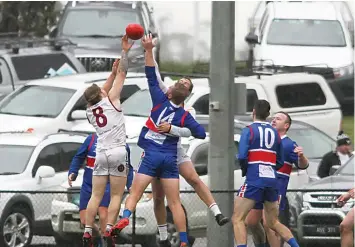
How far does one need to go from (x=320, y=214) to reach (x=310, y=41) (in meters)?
14.0

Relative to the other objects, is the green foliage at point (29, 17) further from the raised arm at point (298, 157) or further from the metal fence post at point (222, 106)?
the raised arm at point (298, 157)

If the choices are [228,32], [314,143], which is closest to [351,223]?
[228,32]

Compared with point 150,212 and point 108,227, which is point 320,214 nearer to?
point 150,212

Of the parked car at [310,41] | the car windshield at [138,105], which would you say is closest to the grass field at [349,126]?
the parked car at [310,41]

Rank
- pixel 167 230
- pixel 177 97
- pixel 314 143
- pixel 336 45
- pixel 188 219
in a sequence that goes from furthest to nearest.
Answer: pixel 336 45 → pixel 314 143 → pixel 188 219 → pixel 167 230 → pixel 177 97

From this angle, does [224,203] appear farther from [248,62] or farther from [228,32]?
[248,62]

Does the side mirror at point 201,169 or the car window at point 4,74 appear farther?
the car window at point 4,74

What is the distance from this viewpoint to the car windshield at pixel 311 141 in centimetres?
2319

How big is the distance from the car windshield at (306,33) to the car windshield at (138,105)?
793 cm

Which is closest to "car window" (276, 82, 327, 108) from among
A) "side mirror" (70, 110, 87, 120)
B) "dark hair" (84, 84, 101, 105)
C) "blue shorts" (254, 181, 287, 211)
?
"side mirror" (70, 110, 87, 120)

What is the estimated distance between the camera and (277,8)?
32.5 meters

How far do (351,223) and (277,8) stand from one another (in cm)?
1732

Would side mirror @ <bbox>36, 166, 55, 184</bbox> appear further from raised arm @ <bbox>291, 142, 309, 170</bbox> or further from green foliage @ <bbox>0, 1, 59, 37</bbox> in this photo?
green foliage @ <bbox>0, 1, 59, 37</bbox>

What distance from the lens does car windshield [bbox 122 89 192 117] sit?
24031 mm
